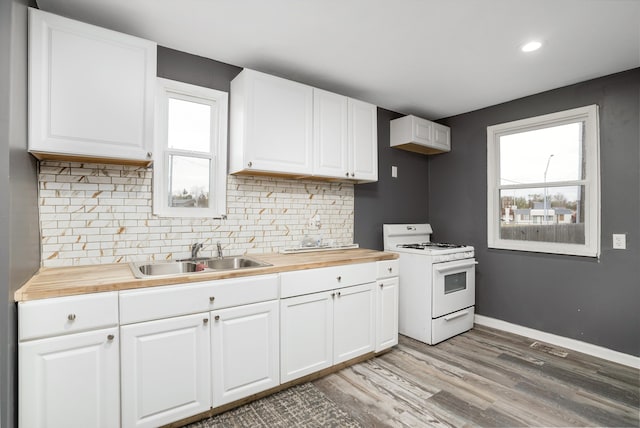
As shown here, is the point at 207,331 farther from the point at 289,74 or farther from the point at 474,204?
the point at 474,204

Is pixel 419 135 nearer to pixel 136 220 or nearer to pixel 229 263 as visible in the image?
pixel 229 263

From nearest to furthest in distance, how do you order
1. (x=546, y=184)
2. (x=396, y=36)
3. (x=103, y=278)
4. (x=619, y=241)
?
(x=103, y=278)
(x=396, y=36)
(x=619, y=241)
(x=546, y=184)

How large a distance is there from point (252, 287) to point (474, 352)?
225cm

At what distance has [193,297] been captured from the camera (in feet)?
6.06

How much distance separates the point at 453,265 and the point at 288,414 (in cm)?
219

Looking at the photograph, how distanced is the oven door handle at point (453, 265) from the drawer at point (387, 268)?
464 millimetres

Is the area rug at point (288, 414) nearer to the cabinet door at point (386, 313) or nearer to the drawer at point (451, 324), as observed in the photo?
the cabinet door at point (386, 313)

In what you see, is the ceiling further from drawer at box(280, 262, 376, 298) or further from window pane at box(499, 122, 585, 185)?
drawer at box(280, 262, 376, 298)

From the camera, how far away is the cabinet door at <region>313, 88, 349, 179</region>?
2.81m

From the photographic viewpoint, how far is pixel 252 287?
2.07 metres

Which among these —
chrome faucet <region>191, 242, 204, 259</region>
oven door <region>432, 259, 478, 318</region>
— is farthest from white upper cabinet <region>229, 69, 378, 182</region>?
oven door <region>432, 259, 478, 318</region>

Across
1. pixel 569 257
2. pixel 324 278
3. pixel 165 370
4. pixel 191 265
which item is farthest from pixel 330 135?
pixel 569 257

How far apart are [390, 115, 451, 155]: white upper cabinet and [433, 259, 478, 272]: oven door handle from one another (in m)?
1.40

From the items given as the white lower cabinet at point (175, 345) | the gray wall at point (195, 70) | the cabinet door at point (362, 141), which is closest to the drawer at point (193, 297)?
the white lower cabinet at point (175, 345)
